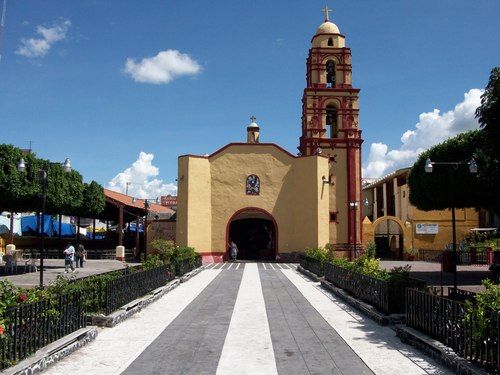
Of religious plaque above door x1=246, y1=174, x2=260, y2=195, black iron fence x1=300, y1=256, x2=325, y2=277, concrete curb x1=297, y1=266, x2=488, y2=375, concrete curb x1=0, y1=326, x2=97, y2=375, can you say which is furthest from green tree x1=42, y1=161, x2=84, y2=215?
concrete curb x1=297, y1=266, x2=488, y2=375

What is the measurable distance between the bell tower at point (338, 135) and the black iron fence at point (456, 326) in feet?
90.1

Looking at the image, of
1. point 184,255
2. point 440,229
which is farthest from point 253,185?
point 440,229

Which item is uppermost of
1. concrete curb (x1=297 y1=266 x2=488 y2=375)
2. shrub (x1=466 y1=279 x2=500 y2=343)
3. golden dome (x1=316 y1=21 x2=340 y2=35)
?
golden dome (x1=316 y1=21 x2=340 y2=35)

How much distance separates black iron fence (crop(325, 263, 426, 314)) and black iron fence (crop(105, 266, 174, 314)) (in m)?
6.18

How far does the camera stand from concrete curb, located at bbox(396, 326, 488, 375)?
264 inches

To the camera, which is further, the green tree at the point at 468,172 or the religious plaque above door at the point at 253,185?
the religious plaque above door at the point at 253,185

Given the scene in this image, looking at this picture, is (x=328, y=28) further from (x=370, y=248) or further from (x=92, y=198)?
(x=92, y=198)

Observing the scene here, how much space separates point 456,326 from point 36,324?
248 inches

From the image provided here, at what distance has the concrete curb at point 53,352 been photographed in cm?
654

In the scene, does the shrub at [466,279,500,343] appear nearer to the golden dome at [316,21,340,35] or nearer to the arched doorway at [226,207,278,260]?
the arched doorway at [226,207,278,260]

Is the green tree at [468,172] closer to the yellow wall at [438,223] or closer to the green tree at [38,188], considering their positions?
the yellow wall at [438,223]

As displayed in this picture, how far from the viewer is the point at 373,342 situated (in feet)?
30.3

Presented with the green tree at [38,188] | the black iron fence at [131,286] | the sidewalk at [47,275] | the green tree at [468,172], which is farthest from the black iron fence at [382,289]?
the green tree at [38,188]

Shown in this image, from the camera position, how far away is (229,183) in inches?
1467
